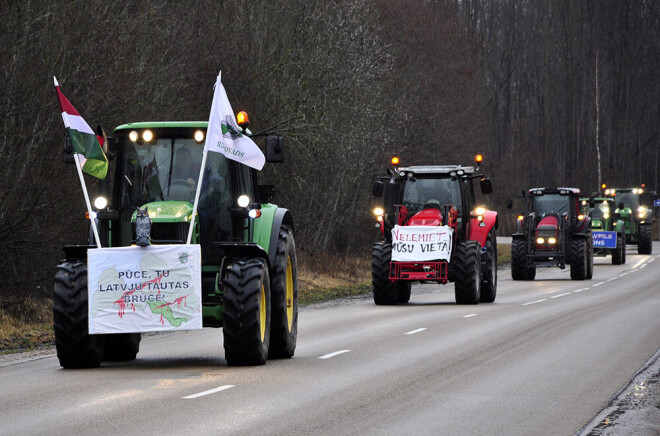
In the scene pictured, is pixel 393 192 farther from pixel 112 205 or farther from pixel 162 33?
pixel 112 205

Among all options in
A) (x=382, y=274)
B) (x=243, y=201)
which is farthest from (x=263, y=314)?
(x=382, y=274)

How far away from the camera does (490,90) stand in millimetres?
74438

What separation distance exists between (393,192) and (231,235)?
511 inches

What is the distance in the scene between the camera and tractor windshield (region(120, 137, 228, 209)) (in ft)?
47.7

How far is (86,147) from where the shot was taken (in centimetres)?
1441

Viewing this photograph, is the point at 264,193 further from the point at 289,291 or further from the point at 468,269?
the point at 468,269

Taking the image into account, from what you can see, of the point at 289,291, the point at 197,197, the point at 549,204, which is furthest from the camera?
the point at 549,204

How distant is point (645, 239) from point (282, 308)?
43.9 m

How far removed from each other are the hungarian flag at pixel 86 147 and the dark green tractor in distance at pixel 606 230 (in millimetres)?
34786

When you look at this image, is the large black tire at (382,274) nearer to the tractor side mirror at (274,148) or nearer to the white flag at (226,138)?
the white flag at (226,138)

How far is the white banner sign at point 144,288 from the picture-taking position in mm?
13391

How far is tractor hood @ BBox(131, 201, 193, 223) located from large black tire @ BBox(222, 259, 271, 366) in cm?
75

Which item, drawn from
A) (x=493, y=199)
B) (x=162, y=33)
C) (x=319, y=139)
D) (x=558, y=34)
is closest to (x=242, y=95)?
(x=319, y=139)

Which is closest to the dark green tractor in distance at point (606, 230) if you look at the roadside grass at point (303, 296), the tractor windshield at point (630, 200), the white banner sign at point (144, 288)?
the roadside grass at point (303, 296)
